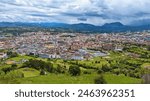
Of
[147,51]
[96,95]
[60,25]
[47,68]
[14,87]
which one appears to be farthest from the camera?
[60,25]

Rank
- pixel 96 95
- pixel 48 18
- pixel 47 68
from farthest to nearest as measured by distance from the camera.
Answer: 1. pixel 48 18
2. pixel 47 68
3. pixel 96 95

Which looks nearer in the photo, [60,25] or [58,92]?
[58,92]

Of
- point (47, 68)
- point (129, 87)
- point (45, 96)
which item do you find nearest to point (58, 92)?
point (45, 96)

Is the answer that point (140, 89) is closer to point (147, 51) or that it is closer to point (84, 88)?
point (84, 88)

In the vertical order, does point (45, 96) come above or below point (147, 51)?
above

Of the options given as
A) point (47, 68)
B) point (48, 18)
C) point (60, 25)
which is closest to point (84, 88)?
point (47, 68)

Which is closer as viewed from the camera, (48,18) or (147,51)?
(147,51)

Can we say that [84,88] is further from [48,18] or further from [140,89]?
[48,18]

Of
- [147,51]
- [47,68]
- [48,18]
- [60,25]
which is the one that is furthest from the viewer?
[60,25]

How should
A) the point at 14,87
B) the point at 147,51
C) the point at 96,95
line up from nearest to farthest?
the point at 96,95
the point at 14,87
the point at 147,51
